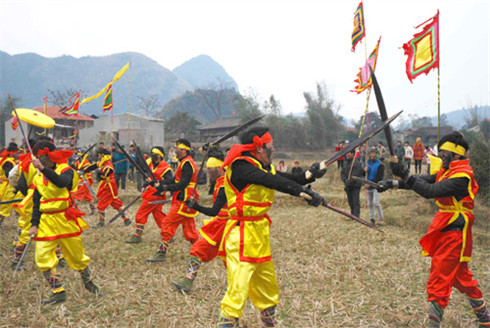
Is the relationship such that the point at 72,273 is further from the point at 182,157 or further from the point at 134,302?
the point at 182,157

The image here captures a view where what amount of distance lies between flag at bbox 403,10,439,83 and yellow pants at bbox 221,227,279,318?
839cm

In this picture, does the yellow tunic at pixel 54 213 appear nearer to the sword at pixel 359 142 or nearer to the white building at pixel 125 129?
the sword at pixel 359 142

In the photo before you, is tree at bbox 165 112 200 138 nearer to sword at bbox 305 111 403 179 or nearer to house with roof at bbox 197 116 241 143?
house with roof at bbox 197 116 241 143

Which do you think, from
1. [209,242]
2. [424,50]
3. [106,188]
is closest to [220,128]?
[106,188]

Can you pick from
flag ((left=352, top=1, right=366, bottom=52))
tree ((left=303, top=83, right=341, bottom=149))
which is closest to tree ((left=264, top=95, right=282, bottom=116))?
tree ((left=303, top=83, right=341, bottom=149))

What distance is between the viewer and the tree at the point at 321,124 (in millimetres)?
43656

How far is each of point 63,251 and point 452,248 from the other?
189 inches

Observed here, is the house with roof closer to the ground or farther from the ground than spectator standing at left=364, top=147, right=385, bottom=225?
farther from the ground

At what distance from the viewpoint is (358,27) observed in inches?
528

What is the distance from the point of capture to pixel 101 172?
413 inches

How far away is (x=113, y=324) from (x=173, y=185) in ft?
8.13

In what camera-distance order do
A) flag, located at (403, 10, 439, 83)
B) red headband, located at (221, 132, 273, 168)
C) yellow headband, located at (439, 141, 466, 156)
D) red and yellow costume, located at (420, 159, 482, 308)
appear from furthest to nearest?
1. flag, located at (403, 10, 439, 83)
2. yellow headband, located at (439, 141, 466, 156)
3. red and yellow costume, located at (420, 159, 482, 308)
4. red headband, located at (221, 132, 273, 168)

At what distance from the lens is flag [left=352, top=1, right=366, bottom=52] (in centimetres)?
1316

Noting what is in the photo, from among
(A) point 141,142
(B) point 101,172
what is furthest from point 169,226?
(A) point 141,142
